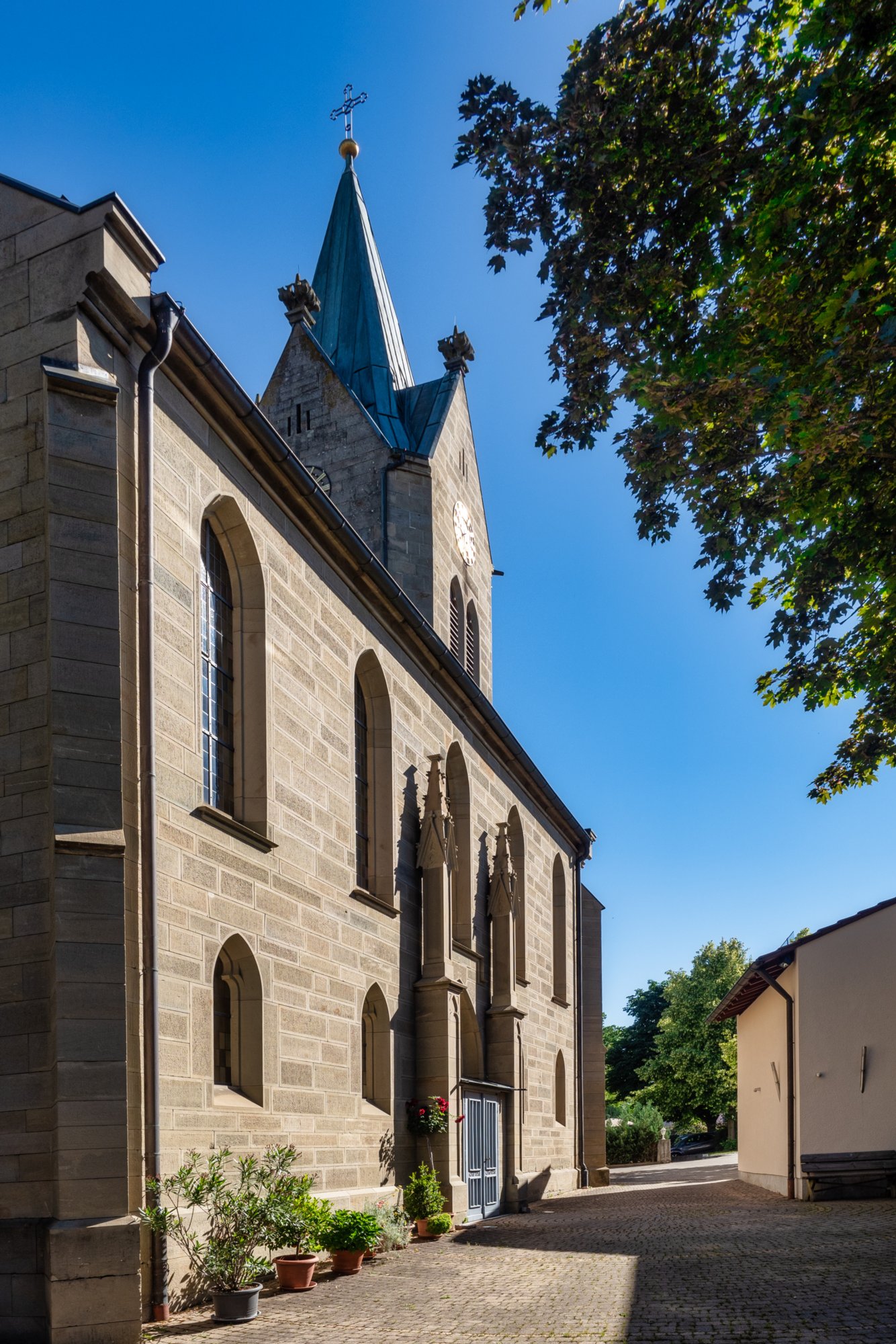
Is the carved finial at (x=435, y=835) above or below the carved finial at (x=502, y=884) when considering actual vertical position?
above

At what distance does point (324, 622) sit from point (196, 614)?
3.32 m

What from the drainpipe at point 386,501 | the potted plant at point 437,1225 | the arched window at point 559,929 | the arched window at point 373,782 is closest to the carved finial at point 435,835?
the arched window at point 373,782

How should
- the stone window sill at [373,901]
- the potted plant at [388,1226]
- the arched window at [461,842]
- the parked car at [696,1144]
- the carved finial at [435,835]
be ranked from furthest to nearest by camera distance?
the parked car at [696,1144]
the arched window at [461,842]
the carved finial at [435,835]
the stone window sill at [373,901]
the potted plant at [388,1226]

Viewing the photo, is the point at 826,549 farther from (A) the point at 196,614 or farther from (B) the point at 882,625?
(A) the point at 196,614

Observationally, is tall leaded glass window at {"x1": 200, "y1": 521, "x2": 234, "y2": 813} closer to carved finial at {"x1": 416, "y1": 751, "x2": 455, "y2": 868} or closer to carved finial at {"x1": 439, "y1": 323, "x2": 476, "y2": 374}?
carved finial at {"x1": 416, "y1": 751, "x2": 455, "y2": 868}

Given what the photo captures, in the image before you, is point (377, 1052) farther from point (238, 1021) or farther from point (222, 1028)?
point (222, 1028)

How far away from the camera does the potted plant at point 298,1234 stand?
1056 centimetres

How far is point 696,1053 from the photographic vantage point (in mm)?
52781

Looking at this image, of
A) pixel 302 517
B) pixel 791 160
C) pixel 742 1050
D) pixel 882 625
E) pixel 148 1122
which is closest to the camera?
pixel 791 160

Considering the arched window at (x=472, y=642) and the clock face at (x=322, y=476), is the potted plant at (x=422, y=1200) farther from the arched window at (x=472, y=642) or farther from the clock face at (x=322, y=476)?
the clock face at (x=322, y=476)

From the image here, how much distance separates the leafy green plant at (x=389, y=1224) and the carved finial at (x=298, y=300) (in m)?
19.0

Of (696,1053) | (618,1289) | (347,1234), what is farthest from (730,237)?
(696,1053)

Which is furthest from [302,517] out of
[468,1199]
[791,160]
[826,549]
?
[468,1199]

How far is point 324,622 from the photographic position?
49.1 feet
